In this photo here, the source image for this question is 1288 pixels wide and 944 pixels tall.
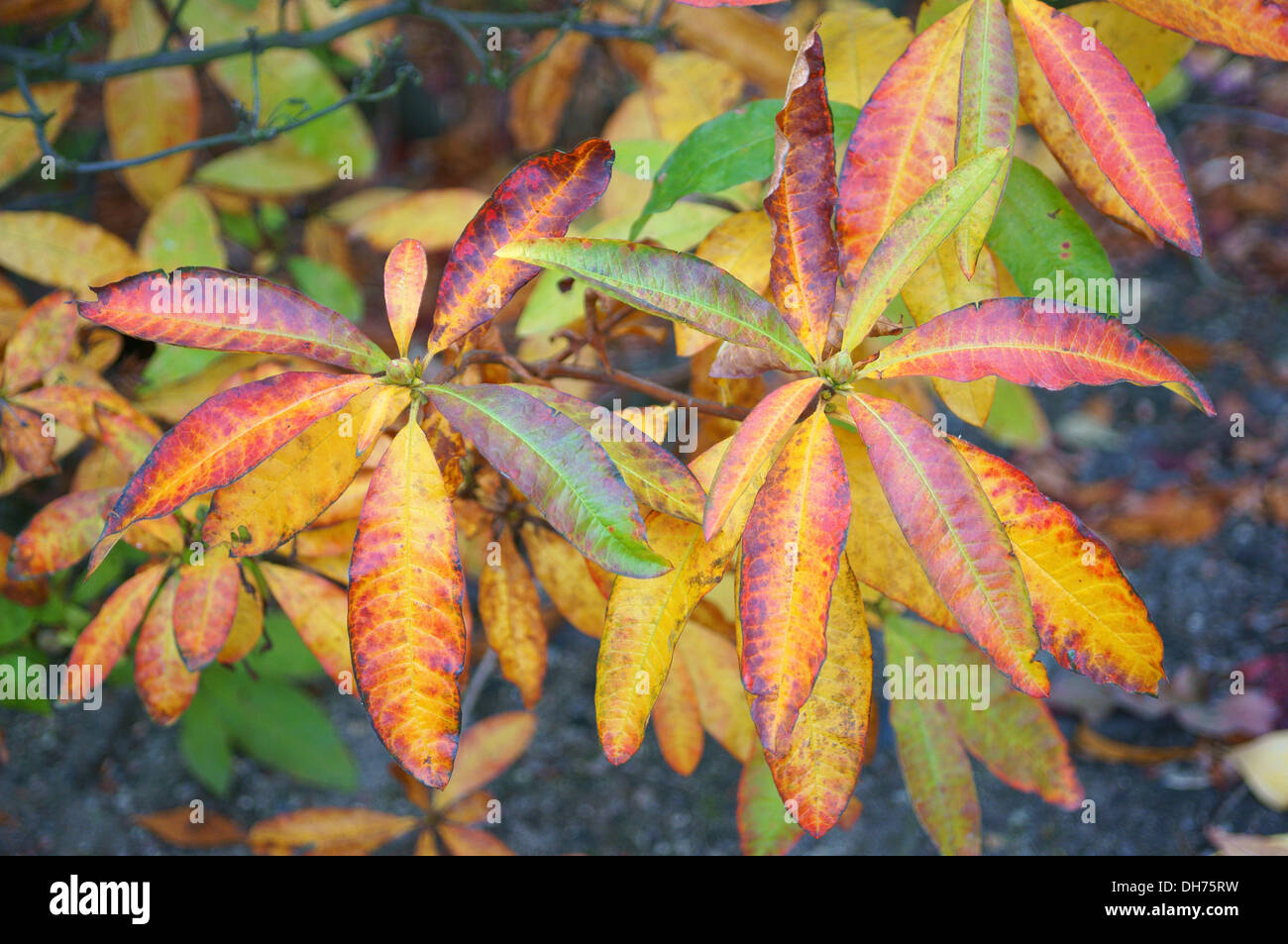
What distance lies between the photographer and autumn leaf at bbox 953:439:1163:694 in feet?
2.22

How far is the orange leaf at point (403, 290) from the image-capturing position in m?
0.72

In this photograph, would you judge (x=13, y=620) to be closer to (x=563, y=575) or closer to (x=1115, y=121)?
(x=563, y=575)

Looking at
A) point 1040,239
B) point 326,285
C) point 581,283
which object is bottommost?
point 1040,239

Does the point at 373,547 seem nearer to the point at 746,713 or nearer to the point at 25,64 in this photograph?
the point at 746,713

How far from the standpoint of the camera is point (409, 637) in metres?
0.65

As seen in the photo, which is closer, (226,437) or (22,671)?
(226,437)

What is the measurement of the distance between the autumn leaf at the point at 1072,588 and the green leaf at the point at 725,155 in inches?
12.4

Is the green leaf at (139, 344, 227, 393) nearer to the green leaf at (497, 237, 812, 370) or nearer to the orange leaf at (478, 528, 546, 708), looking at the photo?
the orange leaf at (478, 528, 546, 708)

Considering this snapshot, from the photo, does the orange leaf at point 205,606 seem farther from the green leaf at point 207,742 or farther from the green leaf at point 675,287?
the green leaf at point 207,742

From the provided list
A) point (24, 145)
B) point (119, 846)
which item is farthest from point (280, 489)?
point (119, 846)

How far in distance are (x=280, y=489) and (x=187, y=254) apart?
0.67 metres

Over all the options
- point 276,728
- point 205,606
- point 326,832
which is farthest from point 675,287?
point 276,728

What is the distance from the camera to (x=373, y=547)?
66cm

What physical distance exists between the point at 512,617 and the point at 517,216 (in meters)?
0.47
